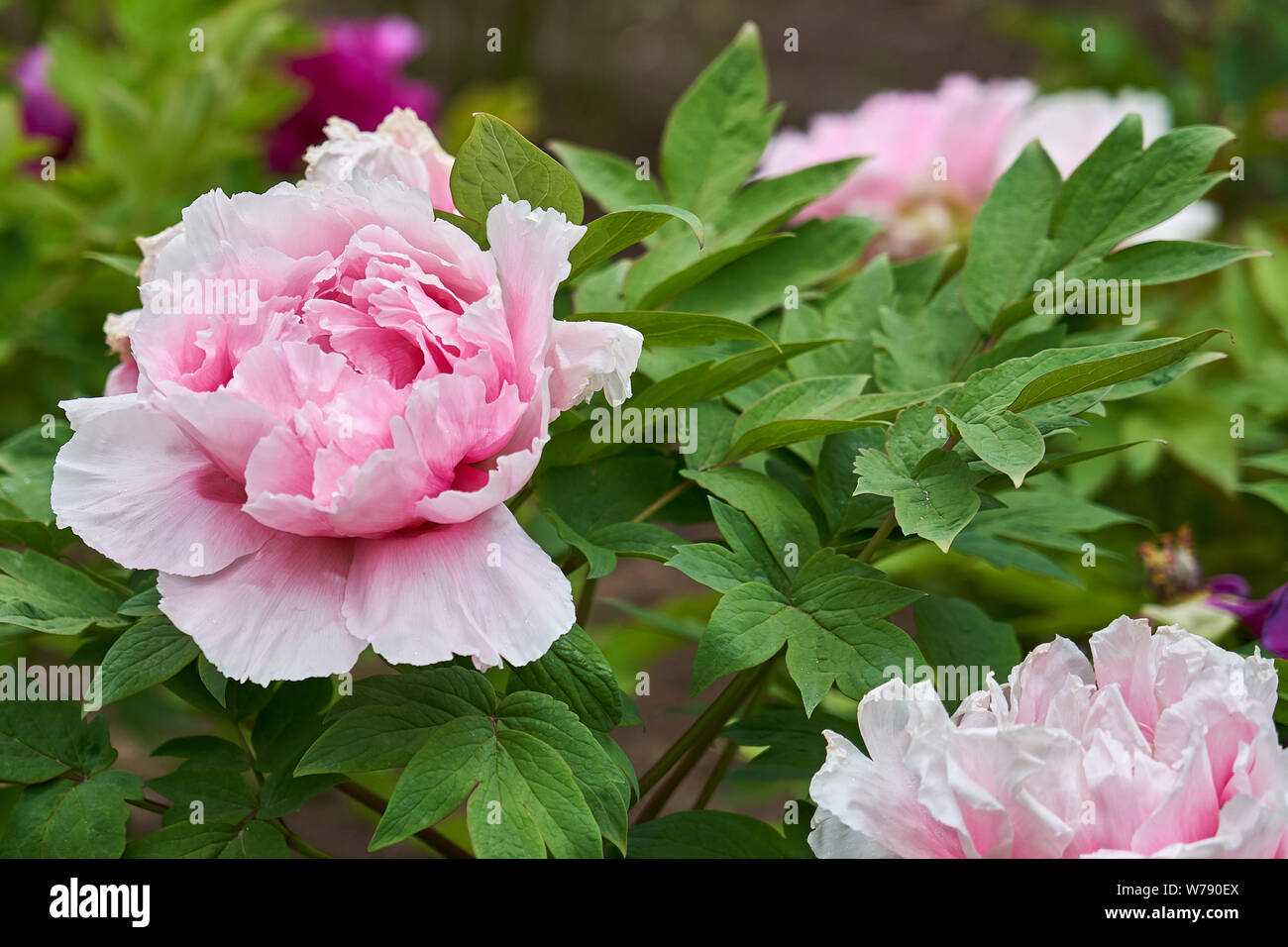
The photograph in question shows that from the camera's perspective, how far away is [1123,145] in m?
0.68

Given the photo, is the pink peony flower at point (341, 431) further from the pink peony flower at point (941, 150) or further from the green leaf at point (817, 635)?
the pink peony flower at point (941, 150)

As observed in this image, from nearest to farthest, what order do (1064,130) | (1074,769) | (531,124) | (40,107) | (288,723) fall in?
1. (1074,769)
2. (288,723)
3. (1064,130)
4. (40,107)
5. (531,124)

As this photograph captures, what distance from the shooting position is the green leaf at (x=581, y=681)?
518mm

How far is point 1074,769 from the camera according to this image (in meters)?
0.46

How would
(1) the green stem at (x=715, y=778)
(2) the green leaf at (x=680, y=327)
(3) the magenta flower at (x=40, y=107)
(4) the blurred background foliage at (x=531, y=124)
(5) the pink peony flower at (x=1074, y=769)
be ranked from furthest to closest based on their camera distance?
(3) the magenta flower at (x=40, y=107), (4) the blurred background foliage at (x=531, y=124), (1) the green stem at (x=715, y=778), (2) the green leaf at (x=680, y=327), (5) the pink peony flower at (x=1074, y=769)

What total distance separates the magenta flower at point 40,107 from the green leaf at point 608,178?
900 millimetres

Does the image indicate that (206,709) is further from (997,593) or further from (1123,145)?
(997,593)

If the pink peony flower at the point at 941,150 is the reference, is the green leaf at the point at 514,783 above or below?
below

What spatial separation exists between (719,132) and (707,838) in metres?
0.43

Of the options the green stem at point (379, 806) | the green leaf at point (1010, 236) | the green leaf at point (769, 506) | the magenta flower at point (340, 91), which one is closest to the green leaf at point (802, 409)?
the green leaf at point (769, 506)

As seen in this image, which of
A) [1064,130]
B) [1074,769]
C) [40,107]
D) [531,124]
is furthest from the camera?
[531,124]

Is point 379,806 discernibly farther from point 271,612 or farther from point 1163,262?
point 1163,262

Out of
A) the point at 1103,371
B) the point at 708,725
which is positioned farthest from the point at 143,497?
the point at 1103,371

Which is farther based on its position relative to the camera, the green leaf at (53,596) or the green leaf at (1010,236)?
the green leaf at (1010,236)
